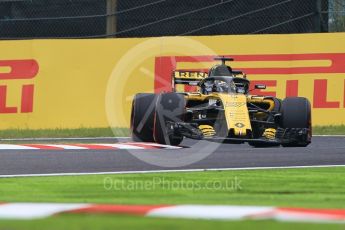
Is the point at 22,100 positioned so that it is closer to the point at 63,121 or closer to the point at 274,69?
the point at 63,121

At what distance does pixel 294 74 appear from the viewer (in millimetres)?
19062

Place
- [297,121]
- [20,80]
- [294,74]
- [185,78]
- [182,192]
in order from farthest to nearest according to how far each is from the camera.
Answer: [20,80] → [294,74] → [185,78] → [297,121] → [182,192]

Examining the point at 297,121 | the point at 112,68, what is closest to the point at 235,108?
the point at 297,121

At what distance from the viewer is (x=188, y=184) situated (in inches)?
371

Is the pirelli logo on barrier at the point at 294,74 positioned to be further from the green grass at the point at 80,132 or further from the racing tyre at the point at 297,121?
the racing tyre at the point at 297,121

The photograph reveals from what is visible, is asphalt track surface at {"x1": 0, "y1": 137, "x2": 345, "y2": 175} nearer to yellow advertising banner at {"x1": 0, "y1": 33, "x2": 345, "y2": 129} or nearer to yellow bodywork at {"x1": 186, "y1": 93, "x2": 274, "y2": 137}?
yellow bodywork at {"x1": 186, "y1": 93, "x2": 274, "y2": 137}

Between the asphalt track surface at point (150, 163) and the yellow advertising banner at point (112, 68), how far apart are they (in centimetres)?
419

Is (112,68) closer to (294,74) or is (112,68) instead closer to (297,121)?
(294,74)

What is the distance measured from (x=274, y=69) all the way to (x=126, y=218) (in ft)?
44.0

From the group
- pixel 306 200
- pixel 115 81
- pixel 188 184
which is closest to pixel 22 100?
pixel 115 81

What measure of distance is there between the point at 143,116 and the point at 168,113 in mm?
876

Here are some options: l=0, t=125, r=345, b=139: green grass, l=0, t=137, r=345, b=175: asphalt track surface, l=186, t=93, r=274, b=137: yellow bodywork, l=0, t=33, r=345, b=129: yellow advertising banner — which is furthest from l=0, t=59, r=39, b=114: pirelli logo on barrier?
l=0, t=137, r=345, b=175: asphalt track surface

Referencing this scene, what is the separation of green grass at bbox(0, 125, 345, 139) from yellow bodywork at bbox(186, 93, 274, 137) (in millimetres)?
3512

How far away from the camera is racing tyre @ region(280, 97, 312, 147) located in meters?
14.6
